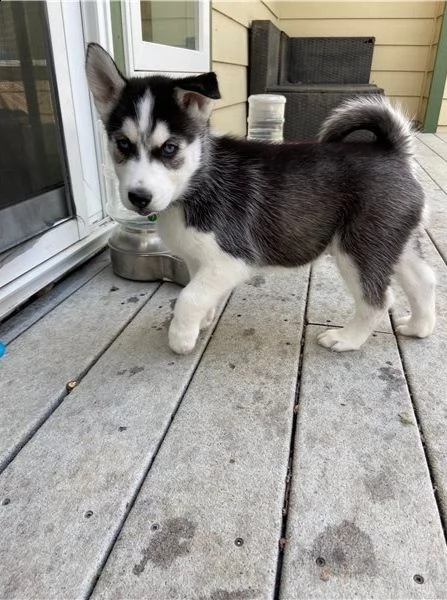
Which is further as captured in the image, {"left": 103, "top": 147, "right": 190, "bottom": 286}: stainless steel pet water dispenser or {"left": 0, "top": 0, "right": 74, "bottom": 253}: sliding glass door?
{"left": 103, "top": 147, "right": 190, "bottom": 286}: stainless steel pet water dispenser

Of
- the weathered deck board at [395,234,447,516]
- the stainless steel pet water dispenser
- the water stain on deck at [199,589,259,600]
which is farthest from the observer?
the stainless steel pet water dispenser

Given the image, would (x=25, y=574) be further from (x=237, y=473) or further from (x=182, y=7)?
(x=182, y=7)

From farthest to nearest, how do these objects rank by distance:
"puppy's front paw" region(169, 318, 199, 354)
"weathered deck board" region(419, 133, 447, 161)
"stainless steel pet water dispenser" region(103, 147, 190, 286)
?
"weathered deck board" region(419, 133, 447, 161) → "stainless steel pet water dispenser" region(103, 147, 190, 286) → "puppy's front paw" region(169, 318, 199, 354)

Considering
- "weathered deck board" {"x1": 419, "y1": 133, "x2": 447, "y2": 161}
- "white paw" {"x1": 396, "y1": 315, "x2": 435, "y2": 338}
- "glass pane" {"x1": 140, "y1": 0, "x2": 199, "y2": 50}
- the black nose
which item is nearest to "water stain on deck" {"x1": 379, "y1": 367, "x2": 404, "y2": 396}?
"white paw" {"x1": 396, "y1": 315, "x2": 435, "y2": 338}

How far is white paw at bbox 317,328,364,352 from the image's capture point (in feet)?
5.89

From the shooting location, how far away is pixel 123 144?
4.88 ft

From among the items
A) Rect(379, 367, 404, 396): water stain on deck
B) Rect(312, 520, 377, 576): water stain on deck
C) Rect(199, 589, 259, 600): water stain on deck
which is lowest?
Rect(199, 589, 259, 600): water stain on deck

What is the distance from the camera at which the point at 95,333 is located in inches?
75.9

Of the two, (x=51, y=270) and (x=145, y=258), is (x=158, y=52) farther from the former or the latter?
(x=51, y=270)

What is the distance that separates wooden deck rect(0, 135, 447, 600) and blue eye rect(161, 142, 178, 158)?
2.38ft

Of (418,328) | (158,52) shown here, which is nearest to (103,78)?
(418,328)

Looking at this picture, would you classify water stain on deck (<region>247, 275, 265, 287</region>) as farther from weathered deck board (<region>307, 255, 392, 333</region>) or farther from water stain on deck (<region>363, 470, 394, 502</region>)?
water stain on deck (<region>363, 470, 394, 502</region>)

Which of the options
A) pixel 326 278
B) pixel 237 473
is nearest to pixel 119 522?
pixel 237 473

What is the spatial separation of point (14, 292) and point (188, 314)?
2.64 ft
